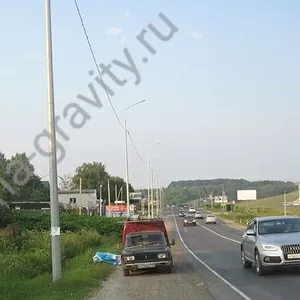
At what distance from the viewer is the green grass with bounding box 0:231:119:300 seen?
15.0m

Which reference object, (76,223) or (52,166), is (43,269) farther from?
(76,223)

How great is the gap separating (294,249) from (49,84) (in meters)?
8.44

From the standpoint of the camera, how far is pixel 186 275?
2045 cm

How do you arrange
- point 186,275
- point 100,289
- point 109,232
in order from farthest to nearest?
1. point 109,232
2. point 186,275
3. point 100,289

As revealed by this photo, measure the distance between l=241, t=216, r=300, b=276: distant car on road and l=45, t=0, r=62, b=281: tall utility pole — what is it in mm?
5978

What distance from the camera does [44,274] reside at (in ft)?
66.1

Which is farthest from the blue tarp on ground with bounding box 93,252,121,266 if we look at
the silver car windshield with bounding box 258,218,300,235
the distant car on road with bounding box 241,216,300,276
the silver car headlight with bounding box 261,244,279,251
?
the silver car headlight with bounding box 261,244,279,251

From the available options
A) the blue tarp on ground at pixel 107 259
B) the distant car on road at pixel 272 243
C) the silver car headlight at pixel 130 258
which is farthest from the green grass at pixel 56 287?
the distant car on road at pixel 272 243

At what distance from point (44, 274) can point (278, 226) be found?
25.2ft

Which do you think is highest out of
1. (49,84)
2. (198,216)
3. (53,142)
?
(49,84)

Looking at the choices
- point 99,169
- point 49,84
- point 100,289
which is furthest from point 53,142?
point 99,169

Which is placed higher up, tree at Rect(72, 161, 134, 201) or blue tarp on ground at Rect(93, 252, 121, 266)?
tree at Rect(72, 161, 134, 201)

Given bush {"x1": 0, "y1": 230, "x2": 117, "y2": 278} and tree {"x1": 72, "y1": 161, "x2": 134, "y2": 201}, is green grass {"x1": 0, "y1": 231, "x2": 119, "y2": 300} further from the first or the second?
tree {"x1": 72, "y1": 161, "x2": 134, "y2": 201}

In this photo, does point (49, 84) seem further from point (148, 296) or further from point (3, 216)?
point (3, 216)
